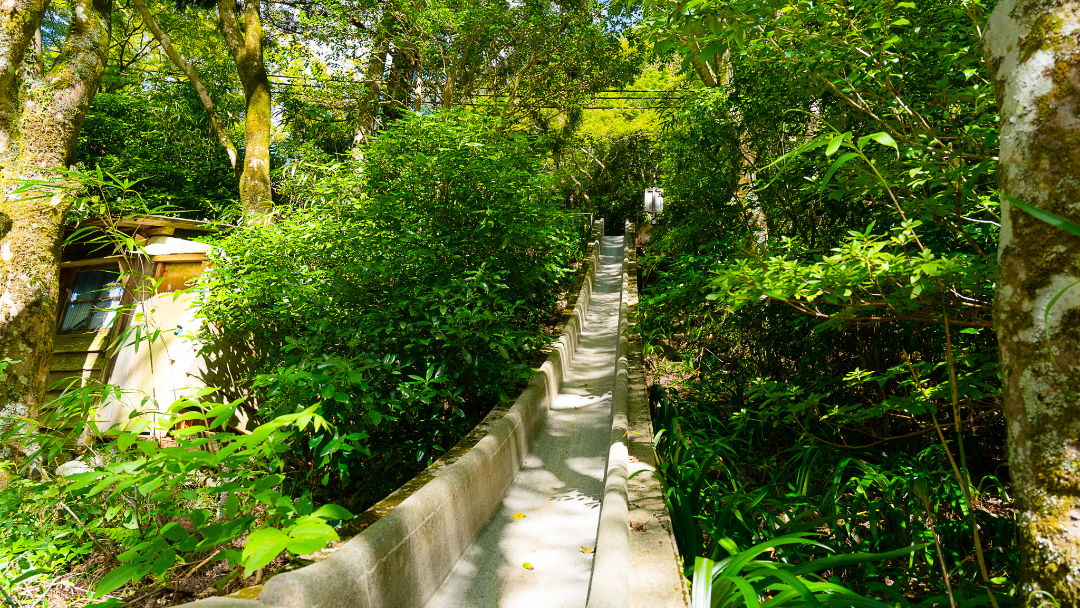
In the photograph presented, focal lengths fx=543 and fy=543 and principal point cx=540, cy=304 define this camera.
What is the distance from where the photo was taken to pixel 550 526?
3.84m

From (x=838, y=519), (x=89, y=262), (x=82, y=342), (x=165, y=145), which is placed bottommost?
(x=838, y=519)

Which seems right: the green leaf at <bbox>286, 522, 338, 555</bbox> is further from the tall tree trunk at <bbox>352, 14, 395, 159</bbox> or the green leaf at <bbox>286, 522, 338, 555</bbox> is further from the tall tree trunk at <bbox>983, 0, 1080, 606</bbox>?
the tall tree trunk at <bbox>352, 14, 395, 159</bbox>

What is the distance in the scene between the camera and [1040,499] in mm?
1578

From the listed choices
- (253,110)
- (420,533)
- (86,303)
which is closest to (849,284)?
(420,533)

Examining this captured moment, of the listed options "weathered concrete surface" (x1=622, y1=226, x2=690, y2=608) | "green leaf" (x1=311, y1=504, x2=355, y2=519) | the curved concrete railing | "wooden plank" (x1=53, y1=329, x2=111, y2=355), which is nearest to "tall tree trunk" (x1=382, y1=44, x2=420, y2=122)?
"wooden plank" (x1=53, y1=329, x2=111, y2=355)

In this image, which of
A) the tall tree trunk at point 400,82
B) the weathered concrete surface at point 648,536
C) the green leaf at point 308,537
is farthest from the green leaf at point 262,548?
the tall tree trunk at point 400,82

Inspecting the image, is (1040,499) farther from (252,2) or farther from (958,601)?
(252,2)

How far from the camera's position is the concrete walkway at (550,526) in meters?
3.11

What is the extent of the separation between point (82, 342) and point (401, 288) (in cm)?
723

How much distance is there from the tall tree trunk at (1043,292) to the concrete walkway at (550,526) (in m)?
2.14

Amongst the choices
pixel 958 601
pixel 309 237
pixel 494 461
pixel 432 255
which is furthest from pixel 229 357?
pixel 958 601

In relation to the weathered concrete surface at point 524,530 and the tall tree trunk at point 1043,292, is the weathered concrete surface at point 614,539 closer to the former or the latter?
the weathered concrete surface at point 524,530

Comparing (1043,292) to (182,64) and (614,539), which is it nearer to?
(614,539)

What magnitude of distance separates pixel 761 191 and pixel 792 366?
1.79 metres
